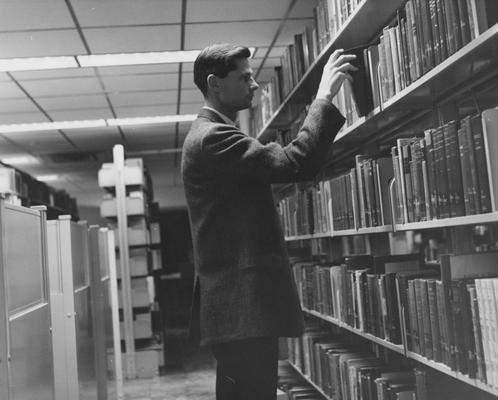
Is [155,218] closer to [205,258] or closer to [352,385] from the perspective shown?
[352,385]

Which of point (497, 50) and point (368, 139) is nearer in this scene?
point (497, 50)

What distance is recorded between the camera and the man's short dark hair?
1.40 m

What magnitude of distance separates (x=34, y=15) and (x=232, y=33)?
128 cm

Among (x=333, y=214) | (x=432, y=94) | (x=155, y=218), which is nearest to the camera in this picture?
(x=432, y=94)

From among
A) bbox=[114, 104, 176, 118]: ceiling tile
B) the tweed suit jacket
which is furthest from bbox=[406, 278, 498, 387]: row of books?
bbox=[114, 104, 176, 118]: ceiling tile

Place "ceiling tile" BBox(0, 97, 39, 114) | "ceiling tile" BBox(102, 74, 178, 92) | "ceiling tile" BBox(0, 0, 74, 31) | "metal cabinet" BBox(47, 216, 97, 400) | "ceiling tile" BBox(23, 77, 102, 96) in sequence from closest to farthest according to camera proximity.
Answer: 1. "metal cabinet" BBox(47, 216, 97, 400)
2. "ceiling tile" BBox(0, 0, 74, 31)
3. "ceiling tile" BBox(23, 77, 102, 96)
4. "ceiling tile" BBox(102, 74, 178, 92)
5. "ceiling tile" BBox(0, 97, 39, 114)

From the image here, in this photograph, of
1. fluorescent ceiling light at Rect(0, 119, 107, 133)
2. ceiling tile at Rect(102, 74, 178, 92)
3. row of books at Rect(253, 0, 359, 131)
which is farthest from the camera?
fluorescent ceiling light at Rect(0, 119, 107, 133)

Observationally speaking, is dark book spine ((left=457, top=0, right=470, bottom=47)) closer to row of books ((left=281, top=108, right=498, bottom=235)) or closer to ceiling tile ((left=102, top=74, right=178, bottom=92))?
row of books ((left=281, top=108, right=498, bottom=235))

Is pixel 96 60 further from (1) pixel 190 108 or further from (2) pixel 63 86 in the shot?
(1) pixel 190 108

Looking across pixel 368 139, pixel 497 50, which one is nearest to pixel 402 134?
pixel 368 139

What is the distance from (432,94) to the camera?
1.90 metres

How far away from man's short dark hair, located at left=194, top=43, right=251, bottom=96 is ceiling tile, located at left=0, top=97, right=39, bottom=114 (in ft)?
14.1

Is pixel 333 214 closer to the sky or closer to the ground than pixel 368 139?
closer to the ground

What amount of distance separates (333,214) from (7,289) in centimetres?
149
